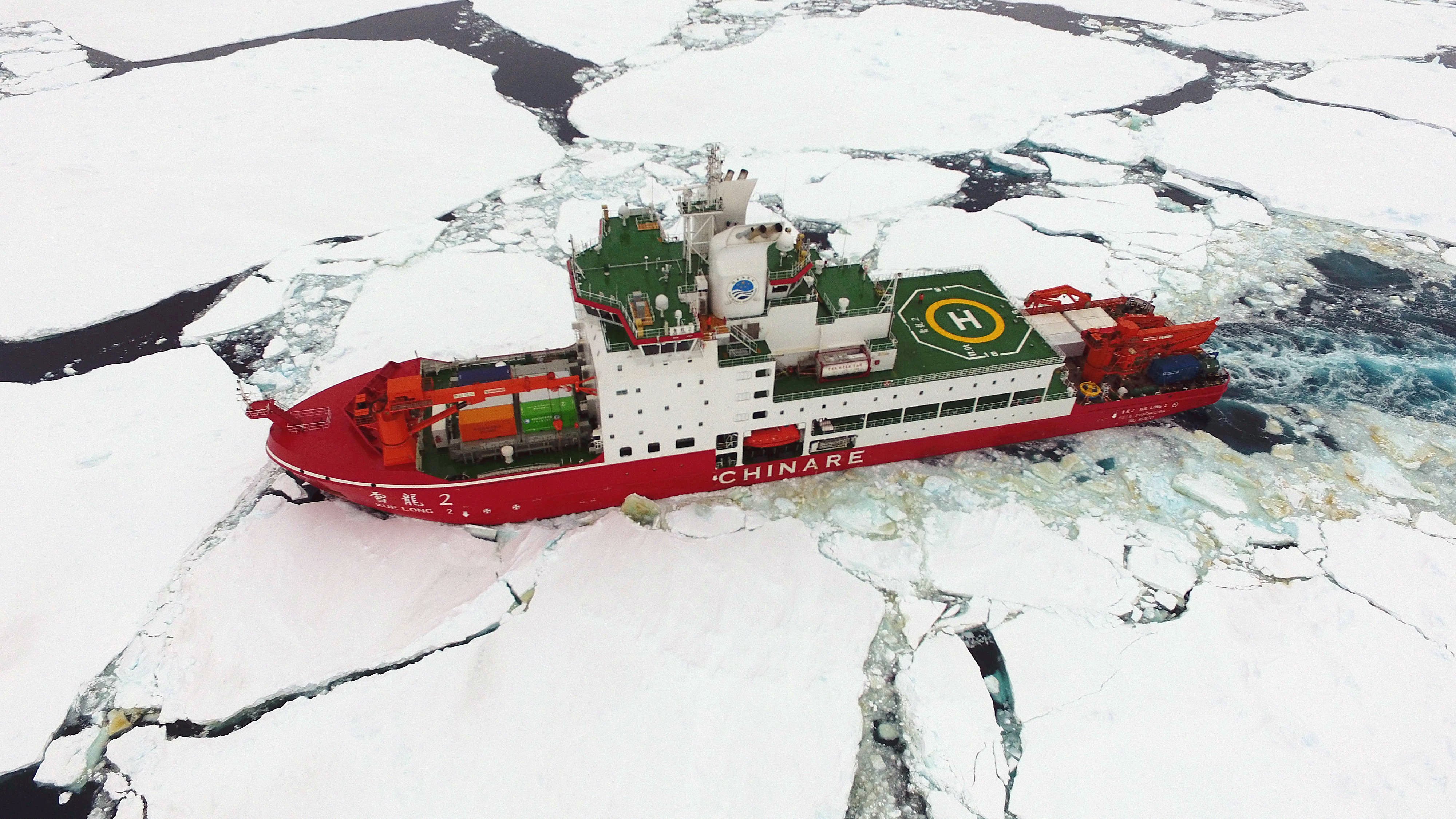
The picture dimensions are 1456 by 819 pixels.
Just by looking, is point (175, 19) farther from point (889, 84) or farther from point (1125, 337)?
point (1125, 337)

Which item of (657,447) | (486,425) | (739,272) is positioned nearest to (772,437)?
(657,447)

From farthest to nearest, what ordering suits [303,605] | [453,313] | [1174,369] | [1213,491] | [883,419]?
[453,313] → [1174,369] → [1213,491] → [883,419] → [303,605]

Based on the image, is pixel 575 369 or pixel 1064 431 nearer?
pixel 575 369

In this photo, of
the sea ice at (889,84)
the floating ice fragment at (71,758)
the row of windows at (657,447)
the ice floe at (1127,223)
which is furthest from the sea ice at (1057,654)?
the sea ice at (889,84)

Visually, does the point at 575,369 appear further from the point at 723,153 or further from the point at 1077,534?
the point at 723,153

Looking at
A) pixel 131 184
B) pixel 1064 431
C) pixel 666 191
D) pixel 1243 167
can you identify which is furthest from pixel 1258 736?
pixel 131 184
